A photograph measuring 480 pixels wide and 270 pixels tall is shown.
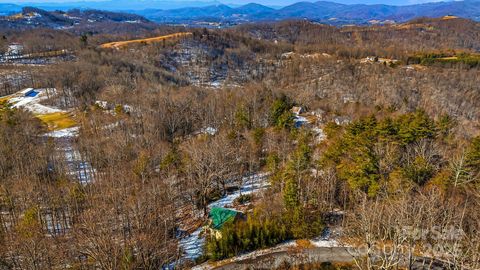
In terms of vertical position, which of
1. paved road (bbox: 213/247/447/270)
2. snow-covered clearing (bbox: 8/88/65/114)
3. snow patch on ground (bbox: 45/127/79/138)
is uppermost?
snow-covered clearing (bbox: 8/88/65/114)

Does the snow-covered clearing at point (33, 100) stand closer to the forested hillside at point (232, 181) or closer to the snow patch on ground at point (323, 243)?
the forested hillside at point (232, 181)

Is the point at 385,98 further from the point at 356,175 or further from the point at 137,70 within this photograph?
the point at 137,70

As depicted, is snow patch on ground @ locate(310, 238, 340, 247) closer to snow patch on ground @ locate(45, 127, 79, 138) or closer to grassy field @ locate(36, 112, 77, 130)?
snow patch on ground @ locate(45, 127, 79, 138)

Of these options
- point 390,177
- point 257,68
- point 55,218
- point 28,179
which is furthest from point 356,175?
point 257,68

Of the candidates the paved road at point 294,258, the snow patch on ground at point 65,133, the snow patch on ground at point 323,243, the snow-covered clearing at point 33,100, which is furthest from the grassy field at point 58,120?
the snow patch on ground at point 323,243

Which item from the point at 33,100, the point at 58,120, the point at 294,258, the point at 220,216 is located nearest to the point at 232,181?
the point at 220,216

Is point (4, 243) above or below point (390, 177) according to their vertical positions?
below

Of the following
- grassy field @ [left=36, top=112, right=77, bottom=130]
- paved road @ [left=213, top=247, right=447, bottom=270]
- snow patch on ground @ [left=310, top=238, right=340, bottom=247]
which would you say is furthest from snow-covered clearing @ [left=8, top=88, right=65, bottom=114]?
snow patch on ground @ [left=310, top=238, right=340, bottom=247]

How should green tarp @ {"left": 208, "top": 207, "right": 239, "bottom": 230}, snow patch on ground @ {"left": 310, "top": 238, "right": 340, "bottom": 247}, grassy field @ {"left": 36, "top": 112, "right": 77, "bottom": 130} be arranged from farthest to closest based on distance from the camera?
grassy field @ {"left": 36, "top": 112, "right": 77, "bottom": 130} < green tarp @ {"left": 208, "top": 207, "right": 239, "bottom": 230} < snow patch on ground @ {"left": 310, "top": 238, "right": 340, "bottom": 247}

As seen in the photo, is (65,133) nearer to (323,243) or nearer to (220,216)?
(220,216)
